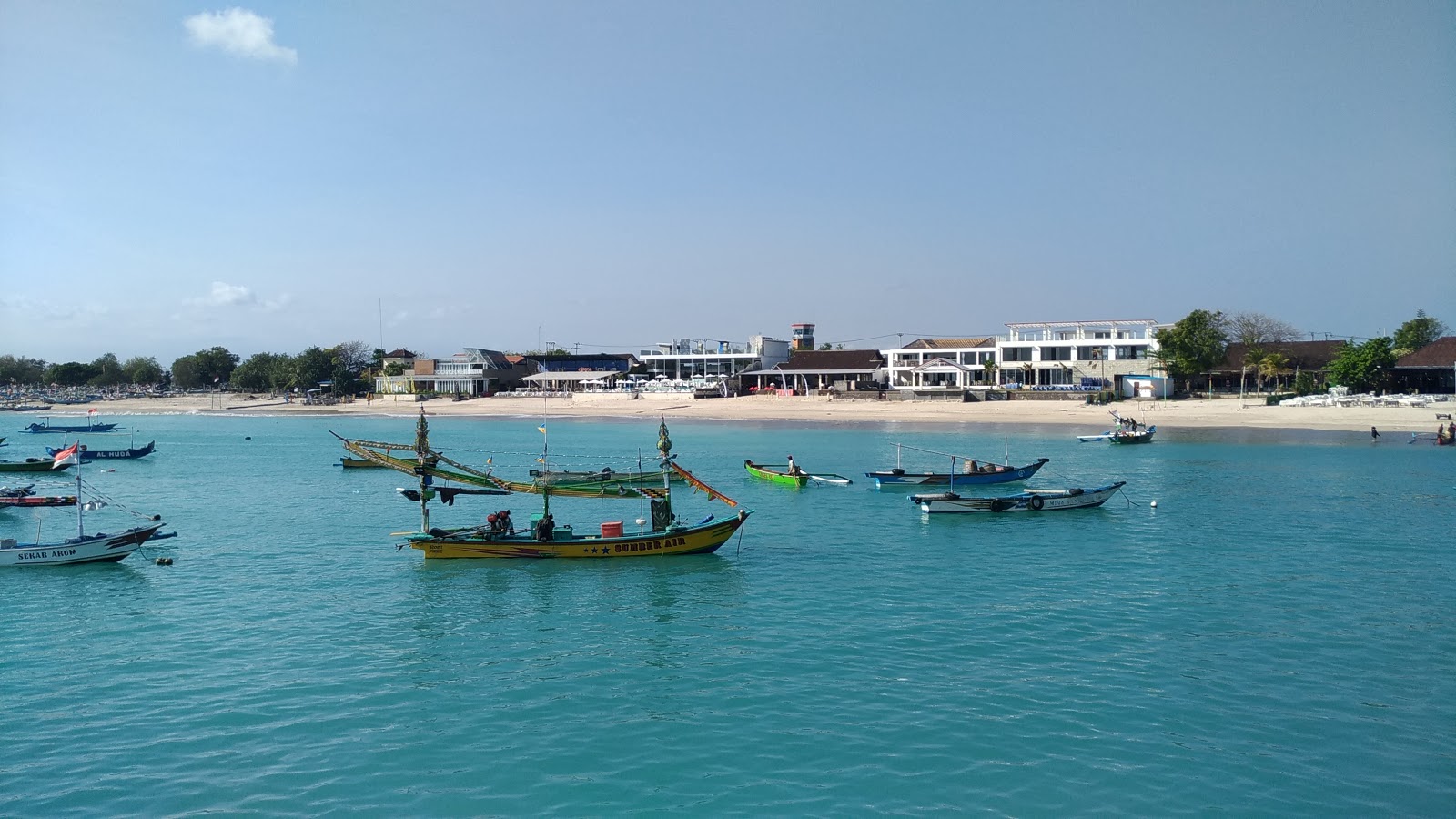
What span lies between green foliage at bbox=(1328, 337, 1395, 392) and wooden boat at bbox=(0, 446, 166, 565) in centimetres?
7701

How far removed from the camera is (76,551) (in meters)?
22.7

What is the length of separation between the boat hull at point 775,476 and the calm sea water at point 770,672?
819cm

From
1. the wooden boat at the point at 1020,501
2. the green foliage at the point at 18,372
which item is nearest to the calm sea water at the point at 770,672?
the wooden boat at the point at 1020,501

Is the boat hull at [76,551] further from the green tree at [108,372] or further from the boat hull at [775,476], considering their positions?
the green tree at [108,372]

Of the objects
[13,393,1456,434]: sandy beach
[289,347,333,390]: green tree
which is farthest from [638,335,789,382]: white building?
[289,347,333,390]: green tree

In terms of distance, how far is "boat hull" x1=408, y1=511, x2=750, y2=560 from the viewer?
75.5ft

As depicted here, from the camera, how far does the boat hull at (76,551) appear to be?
2247 centimetres

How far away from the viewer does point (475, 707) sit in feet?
45.1

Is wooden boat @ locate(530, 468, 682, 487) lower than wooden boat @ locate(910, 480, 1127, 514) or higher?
higher

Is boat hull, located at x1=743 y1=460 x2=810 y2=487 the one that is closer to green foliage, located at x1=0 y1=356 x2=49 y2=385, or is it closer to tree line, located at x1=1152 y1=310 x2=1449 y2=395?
tree line, located at x1=1152 y1=310 x2=1449 y2=395

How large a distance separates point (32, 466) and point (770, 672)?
45.3 meters

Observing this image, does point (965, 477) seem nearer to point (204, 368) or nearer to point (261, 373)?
point (261, 373)

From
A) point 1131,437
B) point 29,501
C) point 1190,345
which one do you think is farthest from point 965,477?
point 1190,345

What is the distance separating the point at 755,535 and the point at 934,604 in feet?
29.0
